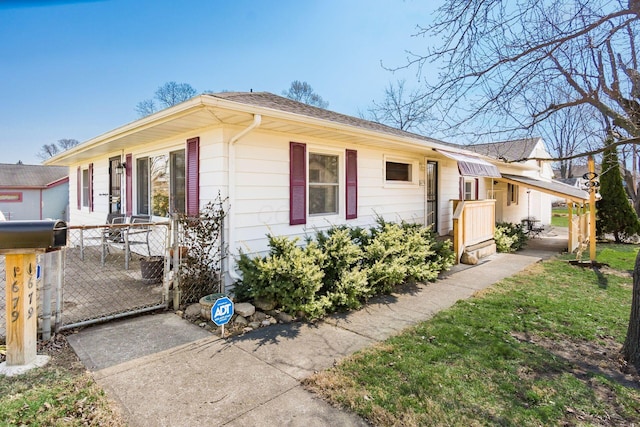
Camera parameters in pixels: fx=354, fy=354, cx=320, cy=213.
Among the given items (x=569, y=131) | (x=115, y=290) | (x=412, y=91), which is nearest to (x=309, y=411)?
(x=412, y=91)

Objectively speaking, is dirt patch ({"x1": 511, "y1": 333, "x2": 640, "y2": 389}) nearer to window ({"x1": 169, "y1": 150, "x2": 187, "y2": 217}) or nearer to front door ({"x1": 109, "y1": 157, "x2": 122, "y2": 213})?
window ({"x1": 169, "y1": 150, "x2": 187, "y2": 217})

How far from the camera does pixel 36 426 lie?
2340mm

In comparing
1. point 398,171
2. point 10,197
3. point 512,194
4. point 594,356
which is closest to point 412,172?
point 398,171

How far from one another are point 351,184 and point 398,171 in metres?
2.14

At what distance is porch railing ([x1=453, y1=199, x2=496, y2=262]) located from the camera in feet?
26.9

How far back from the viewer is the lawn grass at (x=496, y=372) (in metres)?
2.54

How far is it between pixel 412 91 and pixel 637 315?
10.4 ft

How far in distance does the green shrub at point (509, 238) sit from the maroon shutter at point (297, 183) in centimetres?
665

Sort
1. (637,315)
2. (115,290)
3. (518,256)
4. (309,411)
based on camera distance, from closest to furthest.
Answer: (309,411) < (637,315) < (115,290) < (518,256)

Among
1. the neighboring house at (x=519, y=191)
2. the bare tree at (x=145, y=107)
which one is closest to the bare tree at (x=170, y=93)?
the bare tree at (x=145, y=107)

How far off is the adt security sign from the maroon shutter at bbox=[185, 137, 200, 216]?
2098 mm

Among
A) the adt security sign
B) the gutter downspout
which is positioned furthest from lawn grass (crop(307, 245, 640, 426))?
the gutter downspout

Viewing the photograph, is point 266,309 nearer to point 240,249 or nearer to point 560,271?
point 240,249

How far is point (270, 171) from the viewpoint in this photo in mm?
5672
